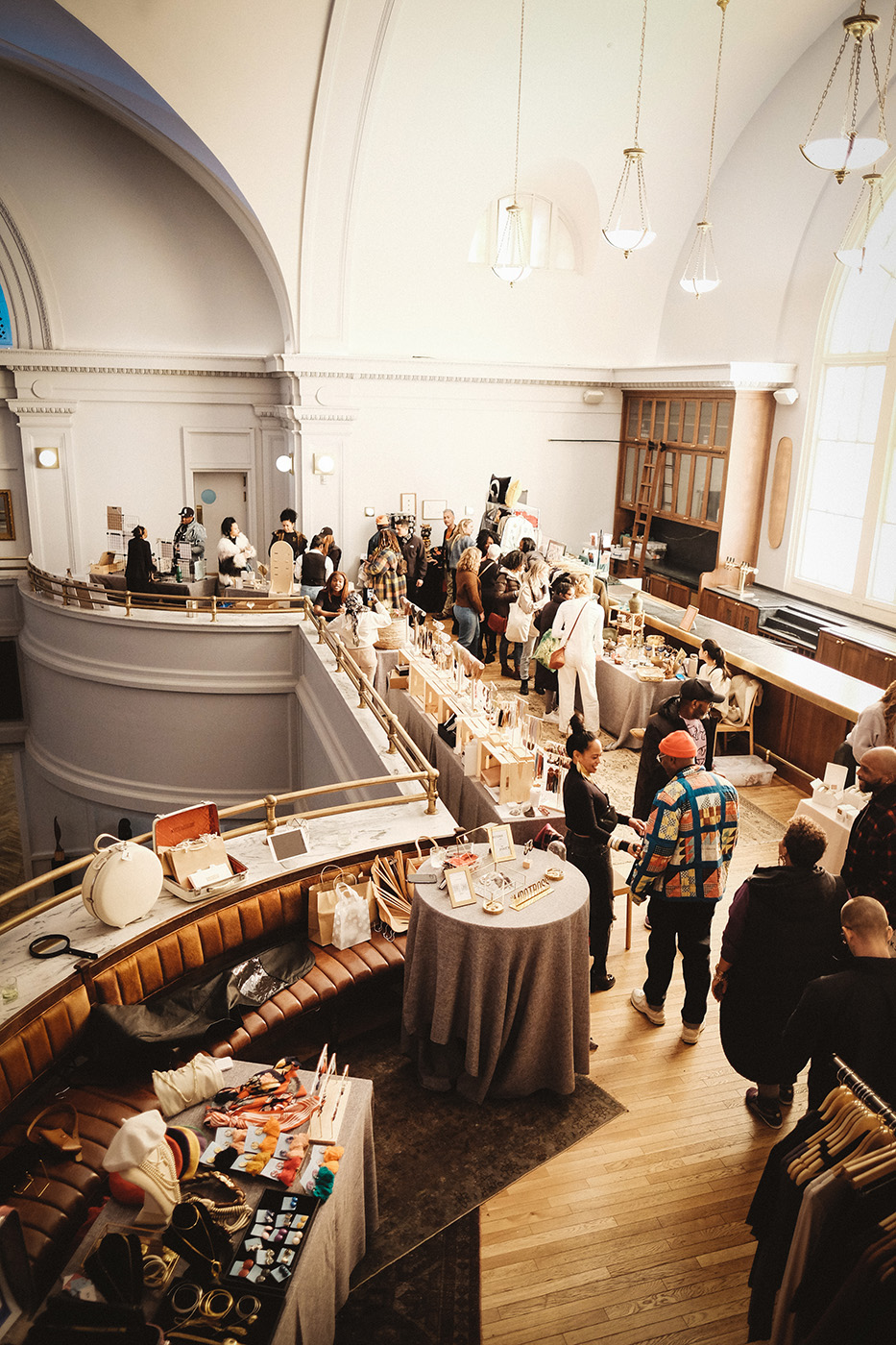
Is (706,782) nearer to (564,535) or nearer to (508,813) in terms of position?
(508,813)

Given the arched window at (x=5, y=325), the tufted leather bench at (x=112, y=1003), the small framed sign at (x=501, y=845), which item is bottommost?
the tufted leather bench at (x=112, y=1003)

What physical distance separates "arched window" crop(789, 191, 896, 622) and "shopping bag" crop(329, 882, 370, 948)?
8448mm

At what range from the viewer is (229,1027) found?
4227 millimetres

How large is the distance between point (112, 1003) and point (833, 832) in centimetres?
453

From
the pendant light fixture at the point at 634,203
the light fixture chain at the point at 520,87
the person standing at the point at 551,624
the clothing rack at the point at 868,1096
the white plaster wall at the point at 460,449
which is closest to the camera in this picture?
the clothing rack at the point at 868,1096

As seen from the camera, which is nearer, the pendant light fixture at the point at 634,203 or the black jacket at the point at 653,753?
the black jacket at the point at 653,753

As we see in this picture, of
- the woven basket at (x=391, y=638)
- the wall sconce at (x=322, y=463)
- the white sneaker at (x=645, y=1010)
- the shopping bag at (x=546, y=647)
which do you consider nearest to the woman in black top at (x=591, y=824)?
the white sneaker at (x=645, y=1010)

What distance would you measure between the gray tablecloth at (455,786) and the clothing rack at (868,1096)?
2665 millimetres

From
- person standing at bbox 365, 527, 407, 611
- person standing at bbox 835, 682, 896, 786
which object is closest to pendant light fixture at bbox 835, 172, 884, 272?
person standing at bbox 365, 527, 407, 611

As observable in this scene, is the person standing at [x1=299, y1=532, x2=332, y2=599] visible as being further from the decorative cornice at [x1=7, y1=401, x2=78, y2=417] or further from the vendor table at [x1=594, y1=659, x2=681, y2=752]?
the decorative cornice at [x1=7, y1=401, x2=78, y2=417]

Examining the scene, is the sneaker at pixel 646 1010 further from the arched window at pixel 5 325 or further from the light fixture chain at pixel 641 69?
the arched window at pixel 5 325

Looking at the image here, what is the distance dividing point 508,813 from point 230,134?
1028 cm

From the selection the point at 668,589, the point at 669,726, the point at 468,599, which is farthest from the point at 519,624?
the point at 668,589

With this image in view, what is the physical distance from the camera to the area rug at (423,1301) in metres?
3.20
